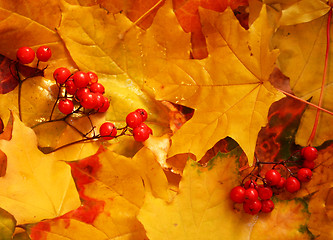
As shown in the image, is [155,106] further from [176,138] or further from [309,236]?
[309,236]

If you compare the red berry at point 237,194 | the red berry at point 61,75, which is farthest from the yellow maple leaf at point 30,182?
the red berry at point 237,194

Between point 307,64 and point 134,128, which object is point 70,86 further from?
point 307,64

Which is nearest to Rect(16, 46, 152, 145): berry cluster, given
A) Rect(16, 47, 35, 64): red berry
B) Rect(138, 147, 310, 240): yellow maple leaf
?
Rect(16, 47, 35, 64): red berry

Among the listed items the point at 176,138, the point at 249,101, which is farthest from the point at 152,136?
the point at 249,101

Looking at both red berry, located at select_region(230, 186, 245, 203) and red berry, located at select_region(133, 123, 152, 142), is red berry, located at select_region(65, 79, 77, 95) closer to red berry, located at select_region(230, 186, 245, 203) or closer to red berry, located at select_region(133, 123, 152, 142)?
red berry, located at select_region(133, 123, 152, 142)

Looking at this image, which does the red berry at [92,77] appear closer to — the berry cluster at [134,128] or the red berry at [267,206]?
the berry cluster at [134,128]

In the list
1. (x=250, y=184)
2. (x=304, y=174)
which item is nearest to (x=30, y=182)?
(x=250, y=184)
